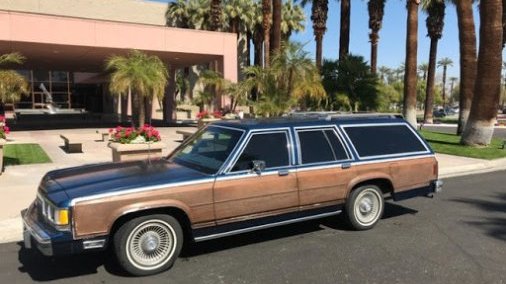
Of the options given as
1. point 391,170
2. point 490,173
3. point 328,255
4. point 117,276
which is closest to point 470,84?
point 490,173

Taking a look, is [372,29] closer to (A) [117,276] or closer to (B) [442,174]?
(B) [442,174]

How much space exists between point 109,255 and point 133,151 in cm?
586

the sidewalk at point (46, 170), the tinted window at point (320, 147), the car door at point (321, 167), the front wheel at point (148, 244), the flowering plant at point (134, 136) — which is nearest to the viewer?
the front wheel at point (148, 244)

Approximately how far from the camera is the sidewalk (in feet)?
23.6

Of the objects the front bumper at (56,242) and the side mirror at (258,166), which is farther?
the side mirror at (258,166)

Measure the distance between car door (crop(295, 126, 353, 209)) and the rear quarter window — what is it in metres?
0.30

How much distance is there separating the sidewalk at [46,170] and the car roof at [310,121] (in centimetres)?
346

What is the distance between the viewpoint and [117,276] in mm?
5086

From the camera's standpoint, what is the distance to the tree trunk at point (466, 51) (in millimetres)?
19500

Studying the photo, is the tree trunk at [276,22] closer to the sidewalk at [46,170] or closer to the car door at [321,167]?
the sidewalk at [46,170]

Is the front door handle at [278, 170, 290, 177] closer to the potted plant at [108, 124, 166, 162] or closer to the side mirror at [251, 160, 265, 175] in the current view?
the side mirror at [251, 160, 265, 175]

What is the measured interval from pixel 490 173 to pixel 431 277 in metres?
8.50

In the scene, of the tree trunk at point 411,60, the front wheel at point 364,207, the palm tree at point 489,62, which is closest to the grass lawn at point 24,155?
the front wheel at point 364,207

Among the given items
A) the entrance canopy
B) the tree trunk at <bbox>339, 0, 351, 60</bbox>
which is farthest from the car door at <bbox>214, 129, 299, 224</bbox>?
the tree trunk at <bbox>339, 0, 351, 60</bbox>
